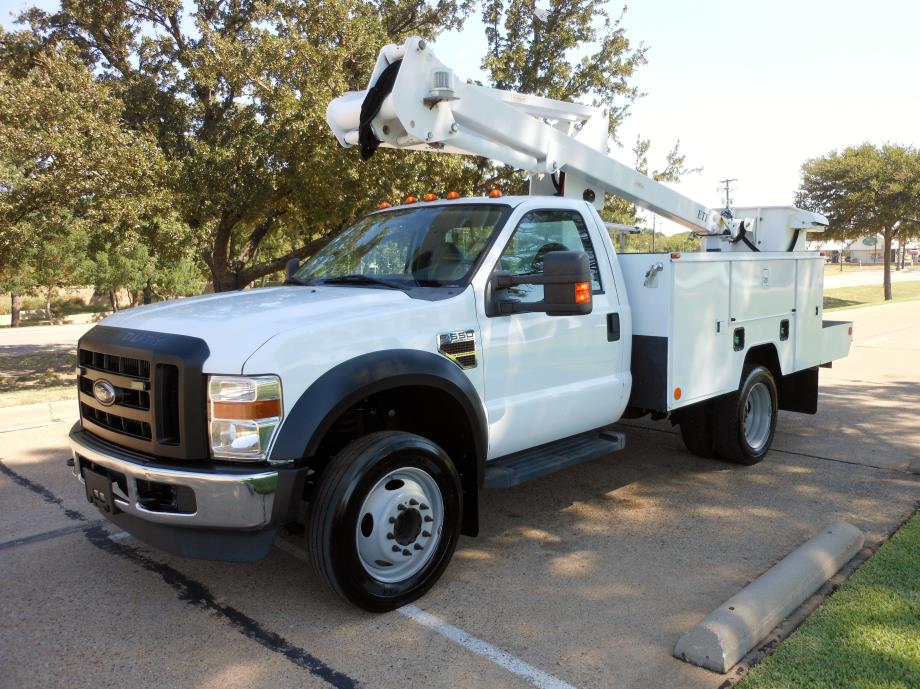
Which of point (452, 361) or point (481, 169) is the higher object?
point (481, 169)

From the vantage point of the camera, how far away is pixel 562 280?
3602 millimetres

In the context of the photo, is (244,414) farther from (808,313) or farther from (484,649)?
(808,313)

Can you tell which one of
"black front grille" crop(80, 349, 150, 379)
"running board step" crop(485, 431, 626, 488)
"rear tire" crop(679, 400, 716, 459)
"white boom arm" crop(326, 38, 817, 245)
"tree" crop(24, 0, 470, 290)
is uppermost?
"tree" crop(24, 0, 470, 290)

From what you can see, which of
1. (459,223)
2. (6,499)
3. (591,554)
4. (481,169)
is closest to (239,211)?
(481,169)

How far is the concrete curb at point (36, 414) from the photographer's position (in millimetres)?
7762

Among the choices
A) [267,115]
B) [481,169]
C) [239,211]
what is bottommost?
[239,211]

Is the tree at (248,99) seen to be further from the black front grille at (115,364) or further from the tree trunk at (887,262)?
the tree trunk at (887,262)

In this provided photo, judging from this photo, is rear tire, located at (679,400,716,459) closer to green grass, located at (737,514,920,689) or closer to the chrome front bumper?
green grass, located at (737,514,920,689)

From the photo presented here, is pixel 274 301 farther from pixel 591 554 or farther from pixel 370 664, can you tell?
pixel 591 554

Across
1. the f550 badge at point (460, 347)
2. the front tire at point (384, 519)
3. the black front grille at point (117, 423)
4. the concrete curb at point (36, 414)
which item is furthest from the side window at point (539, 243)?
the concrete curb at point (36, 414)

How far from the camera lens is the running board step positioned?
4059mm

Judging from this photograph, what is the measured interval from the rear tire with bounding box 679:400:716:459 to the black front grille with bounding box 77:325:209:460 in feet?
13.0

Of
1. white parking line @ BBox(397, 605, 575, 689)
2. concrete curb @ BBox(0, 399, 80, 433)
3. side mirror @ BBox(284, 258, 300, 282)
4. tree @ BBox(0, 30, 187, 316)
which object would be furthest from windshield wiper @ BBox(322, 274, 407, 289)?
tree @ BBox(0, 30, 187, 316)

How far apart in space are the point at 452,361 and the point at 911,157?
107 feet
